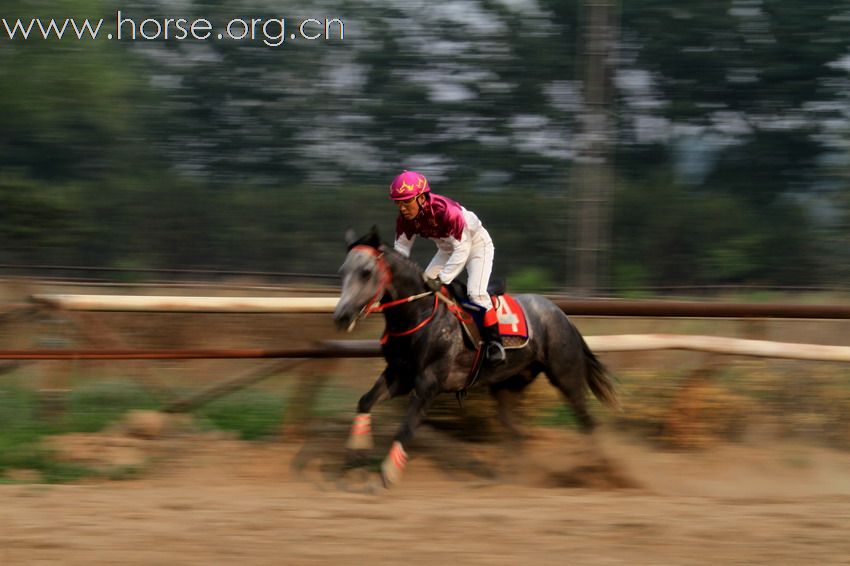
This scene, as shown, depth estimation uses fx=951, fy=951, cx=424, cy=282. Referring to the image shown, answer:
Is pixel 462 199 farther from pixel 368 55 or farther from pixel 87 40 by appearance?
pixel 87 40

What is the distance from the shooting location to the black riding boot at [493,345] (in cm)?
671

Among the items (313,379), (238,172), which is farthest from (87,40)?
(313,379)

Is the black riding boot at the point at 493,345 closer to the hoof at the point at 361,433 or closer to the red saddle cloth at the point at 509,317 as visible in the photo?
the red saddle cloth at the point at 509,317

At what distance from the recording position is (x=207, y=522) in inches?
207

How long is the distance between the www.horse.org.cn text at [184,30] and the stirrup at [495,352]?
475 cm

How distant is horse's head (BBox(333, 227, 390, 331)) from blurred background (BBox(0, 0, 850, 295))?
11.9ft

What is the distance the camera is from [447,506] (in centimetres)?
591

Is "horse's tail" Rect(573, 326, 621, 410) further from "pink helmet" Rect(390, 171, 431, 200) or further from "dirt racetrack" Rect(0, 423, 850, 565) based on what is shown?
"pink helmet" Rect(390, 171, 431, 200)

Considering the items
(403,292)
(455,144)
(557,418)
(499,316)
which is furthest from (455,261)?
(455,144)

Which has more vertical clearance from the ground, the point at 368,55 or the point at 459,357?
the point at 368,55

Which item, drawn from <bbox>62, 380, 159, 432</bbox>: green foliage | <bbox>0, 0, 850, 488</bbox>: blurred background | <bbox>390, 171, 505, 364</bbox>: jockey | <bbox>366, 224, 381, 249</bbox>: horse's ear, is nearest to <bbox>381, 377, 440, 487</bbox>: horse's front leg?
<bbox>390, 171, 505, 364</bbox>: jockey

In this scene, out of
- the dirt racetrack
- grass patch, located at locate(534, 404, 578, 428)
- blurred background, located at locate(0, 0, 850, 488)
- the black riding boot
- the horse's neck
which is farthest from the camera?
blurred background, located at locate(0, 0, 850, 488)

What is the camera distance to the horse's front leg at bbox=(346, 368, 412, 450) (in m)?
6.39

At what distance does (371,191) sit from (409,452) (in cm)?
358
